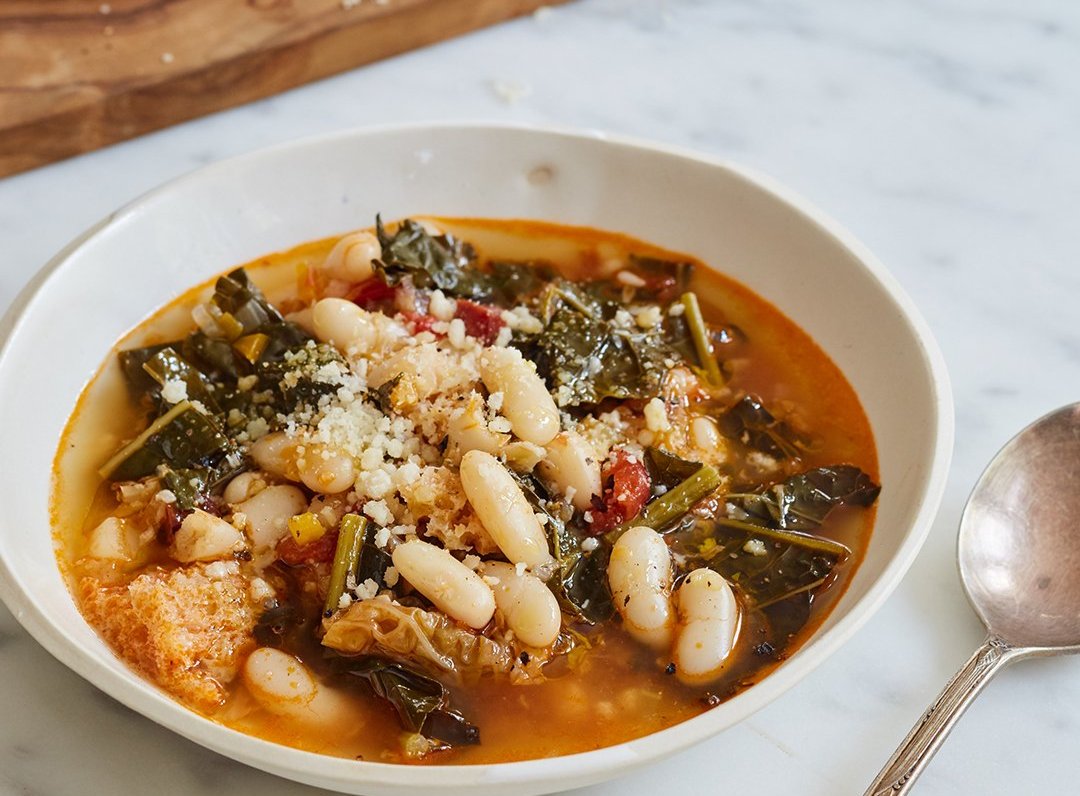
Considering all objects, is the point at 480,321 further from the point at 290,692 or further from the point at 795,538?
the point at 290,692

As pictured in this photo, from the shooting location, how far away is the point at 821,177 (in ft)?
12.1

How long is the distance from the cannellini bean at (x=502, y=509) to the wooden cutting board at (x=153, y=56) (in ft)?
6.62

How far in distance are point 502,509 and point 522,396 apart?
0.91 ft

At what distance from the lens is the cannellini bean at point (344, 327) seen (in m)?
2.59

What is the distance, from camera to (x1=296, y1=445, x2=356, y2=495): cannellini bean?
2.33 m

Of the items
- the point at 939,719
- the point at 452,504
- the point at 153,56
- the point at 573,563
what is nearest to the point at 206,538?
the point at 452,504

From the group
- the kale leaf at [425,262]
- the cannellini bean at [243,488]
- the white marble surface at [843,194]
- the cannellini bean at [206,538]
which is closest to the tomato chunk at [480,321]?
the kale leaf at [425,262]

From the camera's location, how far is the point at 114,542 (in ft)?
7.82

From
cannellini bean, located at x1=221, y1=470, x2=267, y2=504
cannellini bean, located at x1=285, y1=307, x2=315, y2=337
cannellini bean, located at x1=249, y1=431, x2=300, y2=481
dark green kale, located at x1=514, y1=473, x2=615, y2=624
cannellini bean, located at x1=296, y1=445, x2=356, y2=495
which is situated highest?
cannellini bean, located at x1=285, y1=307, x2=315, y2=337

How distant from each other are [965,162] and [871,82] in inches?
20.5

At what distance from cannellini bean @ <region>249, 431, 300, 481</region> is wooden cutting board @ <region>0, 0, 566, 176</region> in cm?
158

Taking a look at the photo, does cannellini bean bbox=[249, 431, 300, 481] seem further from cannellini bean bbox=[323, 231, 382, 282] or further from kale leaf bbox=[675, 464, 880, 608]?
kale leaf bbox=[675, 464, 880, 608]

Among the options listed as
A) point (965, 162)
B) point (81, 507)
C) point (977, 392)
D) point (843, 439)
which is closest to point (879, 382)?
point (843, 439)

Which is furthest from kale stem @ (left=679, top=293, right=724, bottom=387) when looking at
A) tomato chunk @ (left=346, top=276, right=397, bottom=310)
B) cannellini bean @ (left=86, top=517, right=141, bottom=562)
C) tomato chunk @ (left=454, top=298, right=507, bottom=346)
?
cannellini bean @ (left=86, top=517, right=141, bottom=562)
